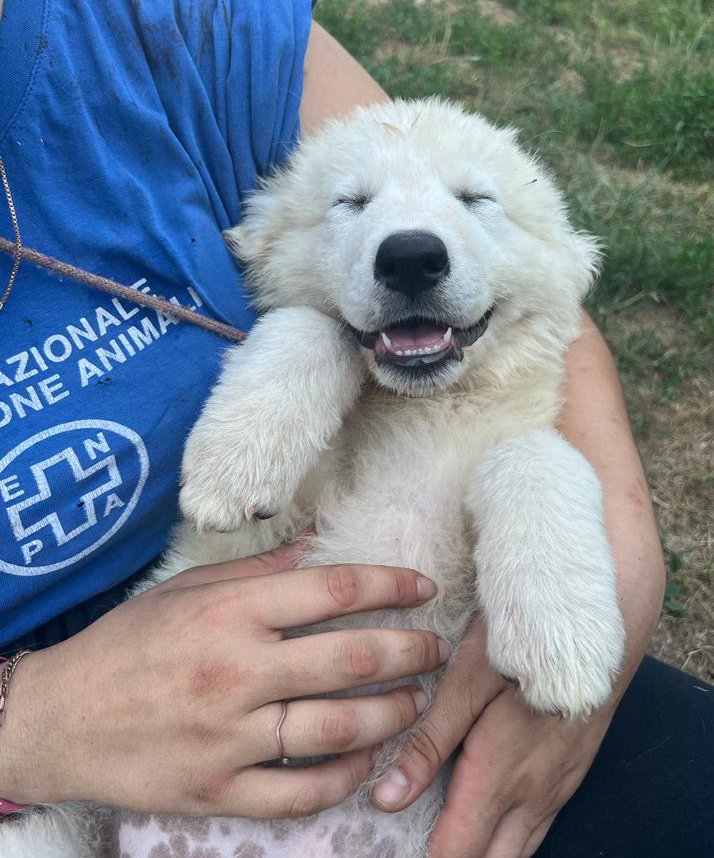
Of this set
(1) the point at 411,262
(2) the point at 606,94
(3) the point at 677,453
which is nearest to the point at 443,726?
(1) the point at 411,262

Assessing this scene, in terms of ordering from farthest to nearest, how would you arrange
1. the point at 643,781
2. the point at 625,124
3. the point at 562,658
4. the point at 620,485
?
the point at 625,124, the point at 620,485, the point at 643,781, the point at 562,658

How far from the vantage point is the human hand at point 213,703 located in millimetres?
1376

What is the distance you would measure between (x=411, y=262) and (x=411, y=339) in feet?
A: 0.63

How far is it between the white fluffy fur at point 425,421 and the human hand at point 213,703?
0.15 meters

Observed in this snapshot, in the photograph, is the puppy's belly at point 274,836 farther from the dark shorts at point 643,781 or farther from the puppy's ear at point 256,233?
the puppy's ear at point 256,233

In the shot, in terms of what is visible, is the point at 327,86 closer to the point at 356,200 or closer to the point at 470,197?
the point at 356,200

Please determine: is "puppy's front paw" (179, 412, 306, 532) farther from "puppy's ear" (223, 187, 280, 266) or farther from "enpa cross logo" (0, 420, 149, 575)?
"puppy's ear" (223, 187, 280, 266)

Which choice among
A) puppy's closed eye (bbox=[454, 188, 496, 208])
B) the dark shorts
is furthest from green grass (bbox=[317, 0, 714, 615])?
puppy's closed eye (bbox=[454, 188, 496, 208])

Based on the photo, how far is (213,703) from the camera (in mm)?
1371

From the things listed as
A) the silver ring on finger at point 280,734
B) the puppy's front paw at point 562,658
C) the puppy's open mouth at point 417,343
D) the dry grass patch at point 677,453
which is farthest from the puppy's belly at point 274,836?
the dry grass patch at point 677,453

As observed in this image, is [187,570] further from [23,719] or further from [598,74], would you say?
[598,74]

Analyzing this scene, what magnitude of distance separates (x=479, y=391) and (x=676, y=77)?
3368 mm

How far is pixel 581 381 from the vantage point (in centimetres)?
205

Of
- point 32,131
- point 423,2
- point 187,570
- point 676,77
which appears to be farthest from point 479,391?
point 423,2
